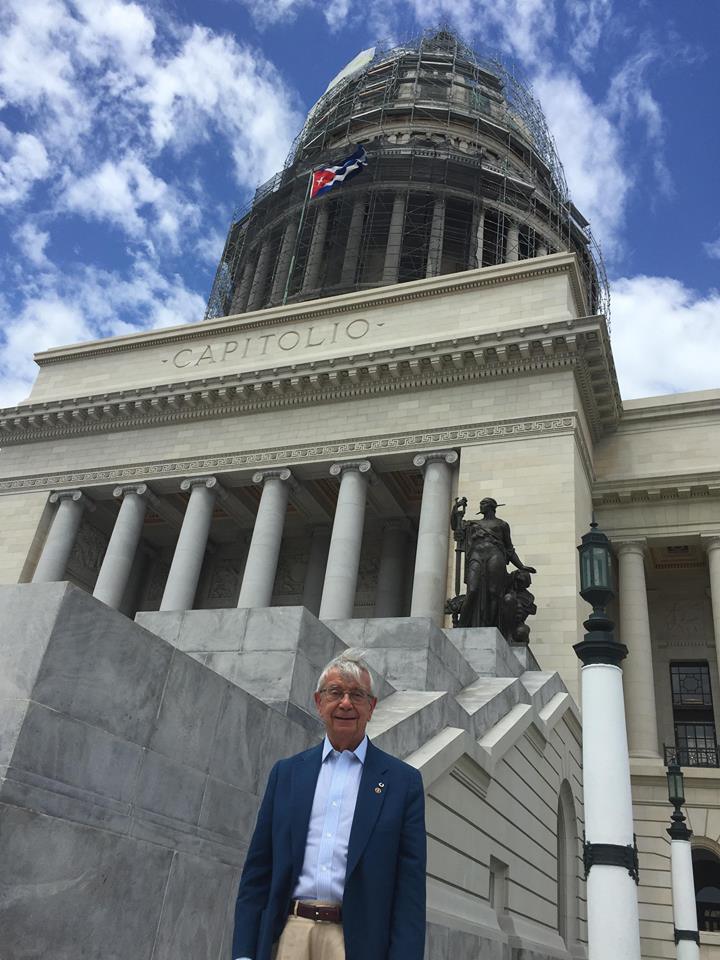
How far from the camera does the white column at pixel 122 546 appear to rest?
94.4ft

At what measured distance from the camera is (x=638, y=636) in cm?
2548

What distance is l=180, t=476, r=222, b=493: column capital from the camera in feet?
97.1

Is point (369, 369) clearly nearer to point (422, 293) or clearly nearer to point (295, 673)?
point (422, 293)

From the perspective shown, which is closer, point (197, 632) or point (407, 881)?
point (407, 881)

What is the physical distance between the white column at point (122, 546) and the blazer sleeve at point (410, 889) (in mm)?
26037

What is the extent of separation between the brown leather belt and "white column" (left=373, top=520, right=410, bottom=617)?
25.6 meters

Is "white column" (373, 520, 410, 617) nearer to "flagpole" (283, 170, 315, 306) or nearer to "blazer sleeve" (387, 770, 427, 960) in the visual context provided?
"flagpole" (283, 170, 315, 306)

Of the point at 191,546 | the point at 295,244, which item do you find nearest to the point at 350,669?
the point at 191,546

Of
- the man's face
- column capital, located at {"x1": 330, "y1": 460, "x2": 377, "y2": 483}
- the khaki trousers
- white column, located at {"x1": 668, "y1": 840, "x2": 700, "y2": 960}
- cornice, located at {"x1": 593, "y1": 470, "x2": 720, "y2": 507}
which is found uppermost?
cornice, located at {"x1": 593, "y1": 470, "x2": 720, "y2": 507}

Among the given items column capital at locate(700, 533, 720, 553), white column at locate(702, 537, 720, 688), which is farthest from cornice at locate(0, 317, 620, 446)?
white column at locate(702, 537, 720, 688)

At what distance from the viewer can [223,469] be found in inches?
1168

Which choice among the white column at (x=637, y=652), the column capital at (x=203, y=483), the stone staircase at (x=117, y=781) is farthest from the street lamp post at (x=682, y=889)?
the column capital at (x=203, y=483)

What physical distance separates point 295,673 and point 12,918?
15.3ft

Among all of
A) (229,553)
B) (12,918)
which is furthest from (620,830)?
(229,553)
